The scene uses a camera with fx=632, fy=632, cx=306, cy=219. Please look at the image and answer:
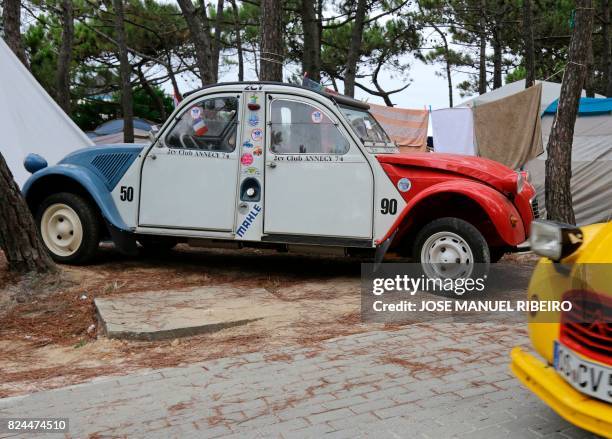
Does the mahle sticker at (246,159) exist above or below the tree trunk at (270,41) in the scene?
below

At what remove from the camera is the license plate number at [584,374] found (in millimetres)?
2463

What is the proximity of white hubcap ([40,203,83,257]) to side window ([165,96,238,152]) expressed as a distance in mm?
1470

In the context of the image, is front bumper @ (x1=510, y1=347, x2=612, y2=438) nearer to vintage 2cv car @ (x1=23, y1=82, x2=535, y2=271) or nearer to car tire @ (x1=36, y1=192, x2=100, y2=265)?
vintage 2cv car @ (x1=23, y1=82, x2=535, y2=271)

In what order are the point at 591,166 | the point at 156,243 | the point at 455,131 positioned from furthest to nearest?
the point at 455,131, the point at 591,166, the point at 156,243

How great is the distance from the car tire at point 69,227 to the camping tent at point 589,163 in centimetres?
691

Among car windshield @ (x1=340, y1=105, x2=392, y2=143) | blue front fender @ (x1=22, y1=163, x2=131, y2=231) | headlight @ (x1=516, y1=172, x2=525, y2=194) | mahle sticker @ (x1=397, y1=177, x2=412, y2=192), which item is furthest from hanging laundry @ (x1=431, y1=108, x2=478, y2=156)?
blue front fender @ (x1=22, y1=163, x2=131, y2=231)

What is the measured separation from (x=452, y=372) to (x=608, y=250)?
164 cm

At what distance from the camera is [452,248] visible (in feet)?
19.7

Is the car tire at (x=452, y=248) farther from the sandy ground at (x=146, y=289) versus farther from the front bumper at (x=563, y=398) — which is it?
the front bumper at (x=563, y=398)

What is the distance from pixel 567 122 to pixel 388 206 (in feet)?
11.5

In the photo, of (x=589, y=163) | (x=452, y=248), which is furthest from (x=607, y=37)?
(x=452, y=248)

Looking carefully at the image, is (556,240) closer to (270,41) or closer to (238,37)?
(270,41)

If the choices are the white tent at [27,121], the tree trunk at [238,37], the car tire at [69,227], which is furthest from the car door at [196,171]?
the tree trunk at [238,37]

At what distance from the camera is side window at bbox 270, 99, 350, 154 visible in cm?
652
